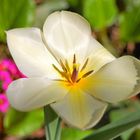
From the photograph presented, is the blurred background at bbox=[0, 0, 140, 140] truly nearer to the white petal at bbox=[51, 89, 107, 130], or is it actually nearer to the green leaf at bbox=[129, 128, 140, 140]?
the green leaf at bbox=[129, 128, 140, 140]

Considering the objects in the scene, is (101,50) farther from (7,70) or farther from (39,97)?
(7,70)

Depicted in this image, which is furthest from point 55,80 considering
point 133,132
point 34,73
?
point 133,132

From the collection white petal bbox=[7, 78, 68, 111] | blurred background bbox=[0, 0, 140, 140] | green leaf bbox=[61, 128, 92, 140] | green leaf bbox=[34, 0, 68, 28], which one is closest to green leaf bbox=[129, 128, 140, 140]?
blurred background bbox=[0, 0, 140, 140]

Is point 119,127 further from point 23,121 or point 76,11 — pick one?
point 76,11

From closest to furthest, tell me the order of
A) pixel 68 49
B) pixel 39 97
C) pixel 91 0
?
pixel 39 97
pixel 68 49
pixel 91 0

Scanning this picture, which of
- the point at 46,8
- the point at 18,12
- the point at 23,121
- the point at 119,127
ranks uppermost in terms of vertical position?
the point at 119,127

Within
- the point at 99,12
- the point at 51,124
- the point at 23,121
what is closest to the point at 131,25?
the point at 99,12
